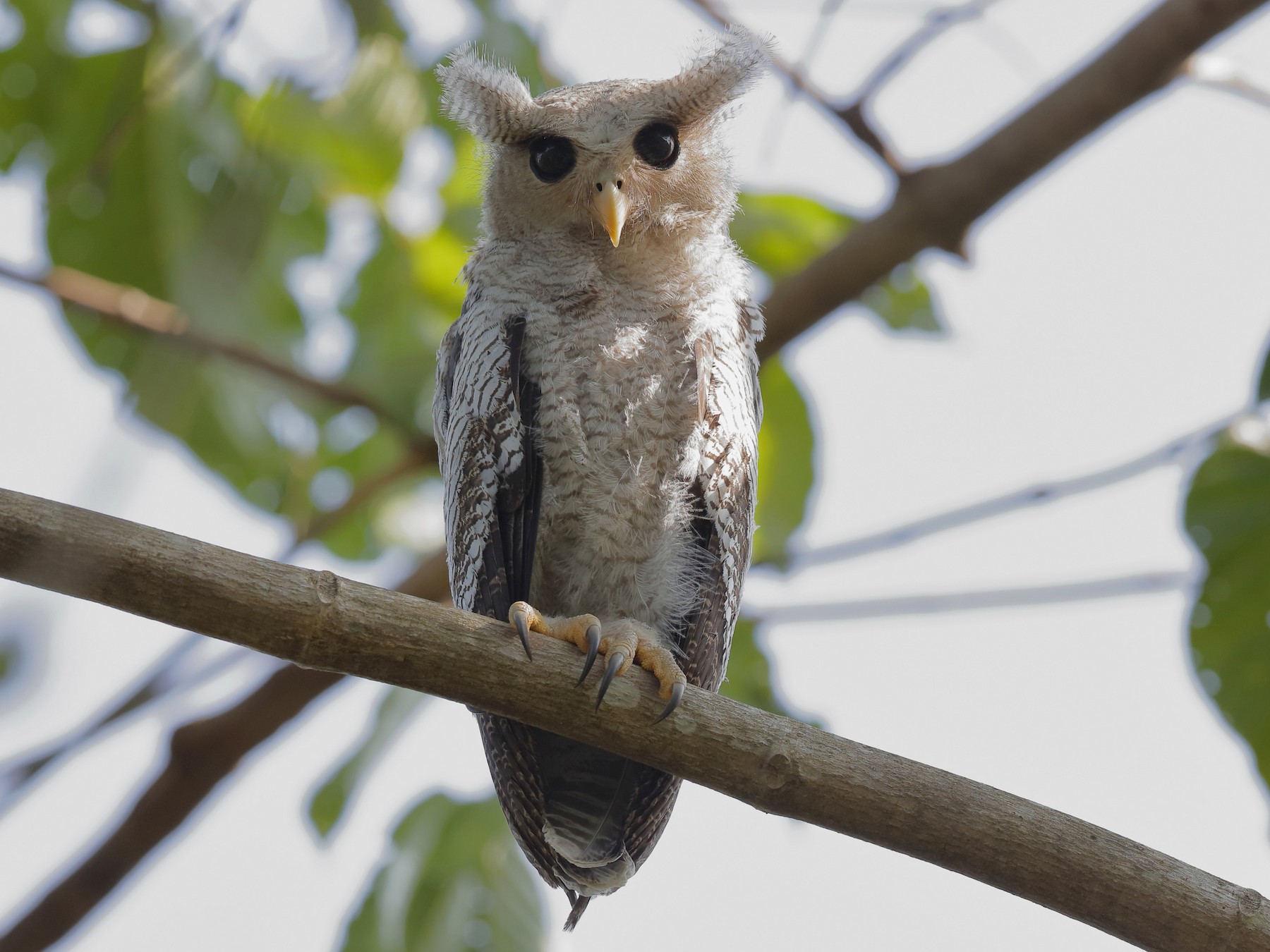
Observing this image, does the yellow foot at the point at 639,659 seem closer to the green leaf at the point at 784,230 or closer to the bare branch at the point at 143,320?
the bare branch at the point at 143,320

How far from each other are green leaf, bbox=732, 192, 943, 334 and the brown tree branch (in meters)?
2.27

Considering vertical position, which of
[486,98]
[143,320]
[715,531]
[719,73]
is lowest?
[143,320]

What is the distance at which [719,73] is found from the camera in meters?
3.68

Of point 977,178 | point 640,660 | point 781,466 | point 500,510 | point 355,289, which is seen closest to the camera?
point 640,660

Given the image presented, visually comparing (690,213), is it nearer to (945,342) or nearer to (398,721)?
(945,342)

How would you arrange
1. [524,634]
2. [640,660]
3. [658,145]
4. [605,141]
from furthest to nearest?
[658,145] → [605,141] → [640,660] → [524,634]

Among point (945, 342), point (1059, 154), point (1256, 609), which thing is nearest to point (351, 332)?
point (945, 342)

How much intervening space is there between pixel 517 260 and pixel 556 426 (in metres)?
0.60

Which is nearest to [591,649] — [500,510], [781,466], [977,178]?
[500,510]

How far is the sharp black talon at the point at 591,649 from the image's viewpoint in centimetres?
248

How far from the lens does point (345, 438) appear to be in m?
5.39

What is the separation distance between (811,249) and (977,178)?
0.90 metres

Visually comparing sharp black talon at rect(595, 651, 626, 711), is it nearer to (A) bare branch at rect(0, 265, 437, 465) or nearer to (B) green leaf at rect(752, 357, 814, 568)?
(A) bare branch at rect(0, 265, 437, 465)

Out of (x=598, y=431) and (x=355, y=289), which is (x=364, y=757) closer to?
(x=598, y=431)
